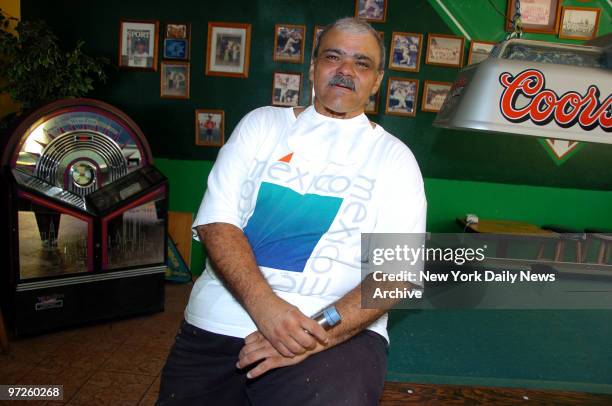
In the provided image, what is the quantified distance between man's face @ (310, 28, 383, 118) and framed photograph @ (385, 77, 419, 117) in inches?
96.3

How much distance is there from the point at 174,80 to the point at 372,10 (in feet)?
5.50

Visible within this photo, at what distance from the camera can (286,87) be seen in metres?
3.84

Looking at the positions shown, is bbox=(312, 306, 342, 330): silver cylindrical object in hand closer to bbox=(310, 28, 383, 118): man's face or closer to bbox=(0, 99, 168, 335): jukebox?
bbox=(310, 28, 383, 118): man's face

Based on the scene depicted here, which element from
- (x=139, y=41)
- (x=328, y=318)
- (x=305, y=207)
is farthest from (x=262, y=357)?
(x=139, y=41)

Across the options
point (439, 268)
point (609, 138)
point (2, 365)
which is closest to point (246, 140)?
point (609, 138)

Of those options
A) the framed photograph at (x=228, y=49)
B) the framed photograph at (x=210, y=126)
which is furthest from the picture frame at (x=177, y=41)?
the framed photograph at (x=210, y=126)

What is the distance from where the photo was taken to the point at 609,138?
1.12 meters

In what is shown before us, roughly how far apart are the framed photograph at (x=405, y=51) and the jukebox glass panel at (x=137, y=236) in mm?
2123

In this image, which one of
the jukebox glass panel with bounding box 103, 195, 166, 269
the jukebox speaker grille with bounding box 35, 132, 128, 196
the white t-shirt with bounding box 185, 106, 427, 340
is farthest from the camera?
the jukebox glass panel with bounding box 103, 195, 166, 269

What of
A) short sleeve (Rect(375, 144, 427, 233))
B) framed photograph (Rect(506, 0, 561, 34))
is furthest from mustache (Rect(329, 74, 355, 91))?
framed photograph (Rect(506, 0, 561, 34))

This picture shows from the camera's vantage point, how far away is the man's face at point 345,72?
4.67ft

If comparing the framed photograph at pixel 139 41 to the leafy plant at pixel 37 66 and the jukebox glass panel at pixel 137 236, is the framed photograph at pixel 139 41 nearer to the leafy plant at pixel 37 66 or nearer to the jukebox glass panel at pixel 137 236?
the leafy plant at pixel 37 66

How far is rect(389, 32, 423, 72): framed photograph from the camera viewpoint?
3.77 metres

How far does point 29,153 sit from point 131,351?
123cm
